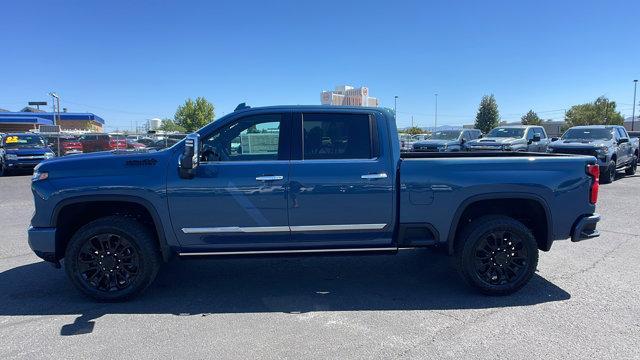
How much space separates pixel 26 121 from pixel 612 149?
58.8 metres

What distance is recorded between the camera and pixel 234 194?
4277 mm

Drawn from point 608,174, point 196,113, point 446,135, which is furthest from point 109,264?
point 196,113

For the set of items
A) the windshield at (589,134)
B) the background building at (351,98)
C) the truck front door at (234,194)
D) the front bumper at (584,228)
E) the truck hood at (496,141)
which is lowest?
the front bumper at (584,228)

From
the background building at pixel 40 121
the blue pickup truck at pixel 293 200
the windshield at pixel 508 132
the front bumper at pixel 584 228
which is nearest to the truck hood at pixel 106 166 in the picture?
the blue pickup truck at pixel 293 200

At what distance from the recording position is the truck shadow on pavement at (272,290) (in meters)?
4.29

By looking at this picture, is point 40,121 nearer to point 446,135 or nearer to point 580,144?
point 446,135

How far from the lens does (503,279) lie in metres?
4.57

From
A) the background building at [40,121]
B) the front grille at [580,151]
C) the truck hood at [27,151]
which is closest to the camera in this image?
the front grille at [580,151]

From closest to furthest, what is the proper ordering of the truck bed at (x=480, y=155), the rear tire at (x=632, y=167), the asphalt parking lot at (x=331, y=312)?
the asphalt parking lot at (x=331, y=312) < the truck bed at (x=480, y=155) < the rear tire at (x=632, y=167)

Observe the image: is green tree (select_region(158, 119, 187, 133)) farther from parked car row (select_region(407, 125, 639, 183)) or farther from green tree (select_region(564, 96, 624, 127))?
green tree (select_region(564, 96, 624, 127))

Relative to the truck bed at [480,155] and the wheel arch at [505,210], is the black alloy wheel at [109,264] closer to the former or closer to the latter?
the truck bed at [480,155]

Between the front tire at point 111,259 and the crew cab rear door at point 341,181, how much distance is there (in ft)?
4.89

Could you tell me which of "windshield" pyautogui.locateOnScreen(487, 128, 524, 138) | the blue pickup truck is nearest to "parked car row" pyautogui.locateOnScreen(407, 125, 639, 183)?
"windshield" pyautogui.locateOnScreen(487, 128, 524, 138)

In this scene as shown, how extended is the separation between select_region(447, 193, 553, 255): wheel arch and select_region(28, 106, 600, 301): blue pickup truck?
0.05 feet
